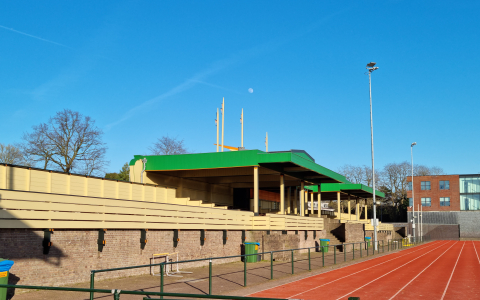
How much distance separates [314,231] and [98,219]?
84.1 ft

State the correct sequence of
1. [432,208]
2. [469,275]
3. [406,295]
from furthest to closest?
[432,208]
[469,275]
[406,295]

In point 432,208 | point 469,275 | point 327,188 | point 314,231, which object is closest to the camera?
point 469,275

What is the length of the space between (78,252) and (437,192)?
95957 mm

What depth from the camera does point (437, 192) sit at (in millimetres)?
99188

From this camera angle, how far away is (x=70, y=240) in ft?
52.6

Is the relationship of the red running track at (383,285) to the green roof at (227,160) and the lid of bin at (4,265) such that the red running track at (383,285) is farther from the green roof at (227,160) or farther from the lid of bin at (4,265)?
the green roof at (227,160)

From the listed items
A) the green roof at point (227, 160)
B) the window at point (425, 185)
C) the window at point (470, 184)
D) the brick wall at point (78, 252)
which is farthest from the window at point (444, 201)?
the brick wall at point (78, 252)

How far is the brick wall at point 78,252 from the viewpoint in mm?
13938

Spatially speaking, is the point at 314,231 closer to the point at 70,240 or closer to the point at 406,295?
the point at 406,295

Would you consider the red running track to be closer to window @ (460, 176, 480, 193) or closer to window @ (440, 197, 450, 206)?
window @ (440, 197, 450, 206)

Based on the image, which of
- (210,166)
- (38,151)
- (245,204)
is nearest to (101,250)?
(210,166)

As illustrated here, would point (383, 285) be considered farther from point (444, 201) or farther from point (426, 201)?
point (426, 201)

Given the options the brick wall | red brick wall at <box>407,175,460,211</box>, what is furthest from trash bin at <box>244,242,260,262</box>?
red brick wall at <box>407,175,460,211</box>

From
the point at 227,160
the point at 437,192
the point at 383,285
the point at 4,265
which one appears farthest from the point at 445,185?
the point at 4,265
